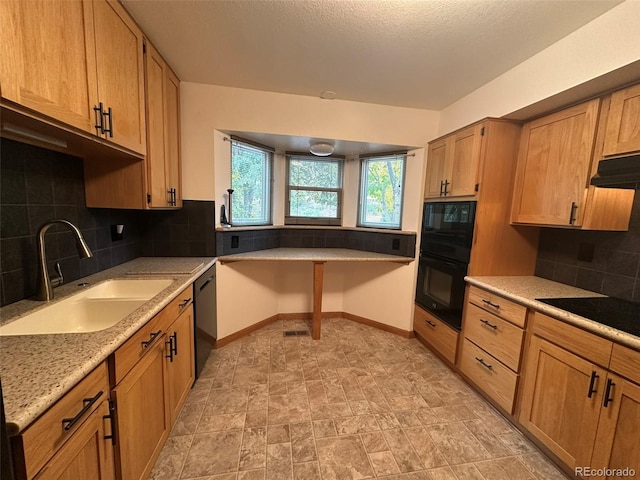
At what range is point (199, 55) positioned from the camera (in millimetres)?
1935

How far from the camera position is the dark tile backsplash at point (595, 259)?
1640mm

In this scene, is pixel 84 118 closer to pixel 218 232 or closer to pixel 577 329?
pixel 218 232

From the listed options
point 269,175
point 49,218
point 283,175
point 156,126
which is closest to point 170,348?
point 49,218

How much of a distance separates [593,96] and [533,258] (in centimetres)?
121

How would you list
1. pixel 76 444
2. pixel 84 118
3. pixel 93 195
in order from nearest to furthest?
pixel 76 444 < pixel 84 118 < pixel 93 195

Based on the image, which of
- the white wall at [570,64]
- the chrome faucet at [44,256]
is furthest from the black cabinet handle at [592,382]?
the chrome faucet at [44,256]

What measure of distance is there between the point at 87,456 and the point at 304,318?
102 inches

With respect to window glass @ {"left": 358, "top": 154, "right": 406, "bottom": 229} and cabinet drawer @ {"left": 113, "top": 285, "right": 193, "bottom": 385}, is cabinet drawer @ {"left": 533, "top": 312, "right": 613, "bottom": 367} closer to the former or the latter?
window glass @ {"left": 358, "top": 154, "right": 406, "bottom": 229}

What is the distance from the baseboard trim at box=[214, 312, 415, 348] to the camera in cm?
272

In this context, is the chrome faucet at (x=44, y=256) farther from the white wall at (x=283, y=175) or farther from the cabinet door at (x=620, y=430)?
the cabinet door at (x=620, y=430)

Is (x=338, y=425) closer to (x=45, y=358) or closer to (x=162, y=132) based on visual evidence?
(x=45, y=358)

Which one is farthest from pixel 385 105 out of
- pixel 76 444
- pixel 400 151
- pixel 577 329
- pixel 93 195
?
pixel 76 444

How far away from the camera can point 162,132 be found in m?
2.00

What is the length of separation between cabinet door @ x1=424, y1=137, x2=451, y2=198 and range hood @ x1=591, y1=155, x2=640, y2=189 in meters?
1.09
